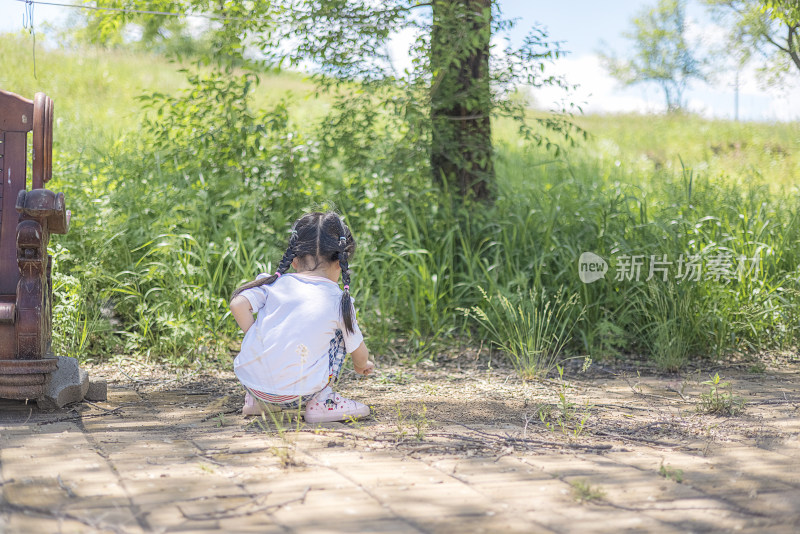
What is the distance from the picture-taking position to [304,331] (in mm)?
3117

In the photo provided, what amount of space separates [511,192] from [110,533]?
16.1ft

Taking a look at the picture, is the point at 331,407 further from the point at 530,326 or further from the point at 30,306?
the point at 530,326

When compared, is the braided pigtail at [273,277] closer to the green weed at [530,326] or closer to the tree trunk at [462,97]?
the green weed at [530,326]

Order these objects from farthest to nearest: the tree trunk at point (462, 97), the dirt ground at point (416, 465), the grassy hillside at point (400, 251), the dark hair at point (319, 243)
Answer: the tree trunk at point (462, 97) < the grassy hillside at point (400, 251) < the dark hair at point (319, 243) < the dirt ground at point (416, 465)

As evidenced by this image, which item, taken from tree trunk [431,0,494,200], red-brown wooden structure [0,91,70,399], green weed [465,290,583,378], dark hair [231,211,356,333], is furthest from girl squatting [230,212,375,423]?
tree trunk [431,0,494,200]

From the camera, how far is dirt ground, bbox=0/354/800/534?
6.57 feet

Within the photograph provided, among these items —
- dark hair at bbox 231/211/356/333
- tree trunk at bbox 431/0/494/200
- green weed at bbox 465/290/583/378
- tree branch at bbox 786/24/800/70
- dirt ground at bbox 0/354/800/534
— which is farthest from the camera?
tree branch at bbox 786/24/800/70

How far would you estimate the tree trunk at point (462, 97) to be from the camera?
5.35m

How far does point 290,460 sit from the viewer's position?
8.11 feet

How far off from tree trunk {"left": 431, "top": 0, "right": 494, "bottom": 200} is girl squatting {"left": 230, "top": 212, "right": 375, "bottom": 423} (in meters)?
2.52

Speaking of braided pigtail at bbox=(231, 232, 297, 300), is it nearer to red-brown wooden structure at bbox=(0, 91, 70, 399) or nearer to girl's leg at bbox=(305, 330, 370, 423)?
girl's leg at bbox=(305, 330, 370, 423)

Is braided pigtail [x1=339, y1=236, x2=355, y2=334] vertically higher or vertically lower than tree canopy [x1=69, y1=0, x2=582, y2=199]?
lower

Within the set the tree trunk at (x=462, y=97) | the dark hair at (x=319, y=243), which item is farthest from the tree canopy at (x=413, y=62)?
the dark hair at (x=319, y=243)

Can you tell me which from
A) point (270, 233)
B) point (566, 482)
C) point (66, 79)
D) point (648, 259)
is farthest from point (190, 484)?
point (66, 79)
